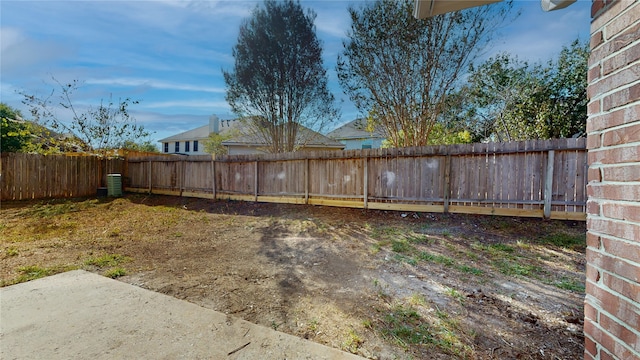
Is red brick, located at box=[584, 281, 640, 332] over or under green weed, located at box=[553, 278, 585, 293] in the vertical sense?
over

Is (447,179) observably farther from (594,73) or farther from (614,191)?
(614,191)

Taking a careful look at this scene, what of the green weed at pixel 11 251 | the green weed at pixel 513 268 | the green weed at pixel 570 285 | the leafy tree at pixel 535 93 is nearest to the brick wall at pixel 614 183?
the green weed at pixel 570 285

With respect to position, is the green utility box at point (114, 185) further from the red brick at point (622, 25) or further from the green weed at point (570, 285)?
the red brick at point (622, 25)

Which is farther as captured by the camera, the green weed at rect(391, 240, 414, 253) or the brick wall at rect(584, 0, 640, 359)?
the green weed at rect(391, 240, 414, 253)

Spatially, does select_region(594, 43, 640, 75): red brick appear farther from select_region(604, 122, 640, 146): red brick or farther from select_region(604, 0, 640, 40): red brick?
select_region(604, 122, 640, 146): red brick

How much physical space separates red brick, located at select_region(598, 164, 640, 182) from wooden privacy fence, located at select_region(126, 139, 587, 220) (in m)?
5.04

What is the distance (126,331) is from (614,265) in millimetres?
2916

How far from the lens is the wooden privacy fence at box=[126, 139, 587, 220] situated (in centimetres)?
517

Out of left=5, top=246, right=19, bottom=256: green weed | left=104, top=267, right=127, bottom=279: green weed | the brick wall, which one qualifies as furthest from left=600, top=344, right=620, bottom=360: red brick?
left=5, top=246, right=19, bottom=256: green weed

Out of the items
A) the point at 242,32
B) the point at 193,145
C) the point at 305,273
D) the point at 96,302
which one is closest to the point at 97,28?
the point at 242,32

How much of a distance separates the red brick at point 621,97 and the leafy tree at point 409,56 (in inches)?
266

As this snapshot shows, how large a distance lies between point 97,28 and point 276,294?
728cm

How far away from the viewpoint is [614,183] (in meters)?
1.09

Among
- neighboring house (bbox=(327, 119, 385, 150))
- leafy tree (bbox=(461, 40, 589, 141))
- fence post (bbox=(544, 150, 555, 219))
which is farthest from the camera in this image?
neighboring house (bbox=(327, 119, 385, 150))
